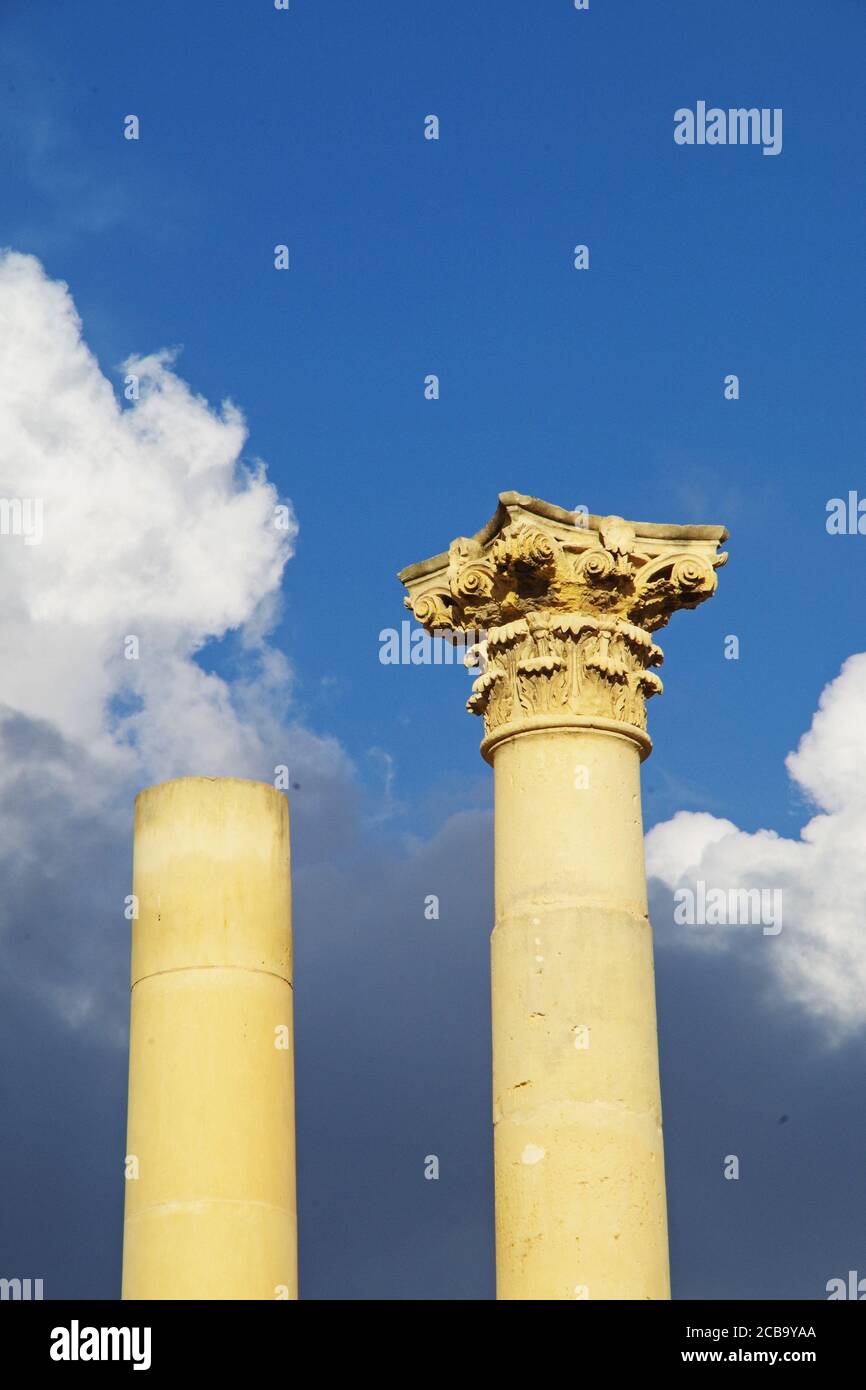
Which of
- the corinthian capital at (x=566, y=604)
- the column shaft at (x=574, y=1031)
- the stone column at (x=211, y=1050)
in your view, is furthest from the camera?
the stone column at (x=211, y=1050)

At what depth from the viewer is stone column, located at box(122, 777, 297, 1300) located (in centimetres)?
3956

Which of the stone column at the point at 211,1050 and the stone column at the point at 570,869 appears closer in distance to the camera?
the stone column at the point at 570,869

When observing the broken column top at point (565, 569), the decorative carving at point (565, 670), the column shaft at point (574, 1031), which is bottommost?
the column shaft at point (574, 1031)

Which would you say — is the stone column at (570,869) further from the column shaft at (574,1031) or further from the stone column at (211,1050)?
the stone column at (211,1050)

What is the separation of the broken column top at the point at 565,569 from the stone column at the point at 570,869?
31mm

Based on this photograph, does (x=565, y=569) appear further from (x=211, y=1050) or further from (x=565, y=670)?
(x=211, y=1050)

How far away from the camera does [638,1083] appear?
36156 mm

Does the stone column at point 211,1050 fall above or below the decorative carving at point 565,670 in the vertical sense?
below

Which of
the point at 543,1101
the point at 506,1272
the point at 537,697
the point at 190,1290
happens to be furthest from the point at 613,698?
the point at 190,1290

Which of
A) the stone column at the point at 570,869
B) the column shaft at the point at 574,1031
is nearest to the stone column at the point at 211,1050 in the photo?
the stone column at the point at 570,869

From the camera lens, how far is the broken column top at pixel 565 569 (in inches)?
1512

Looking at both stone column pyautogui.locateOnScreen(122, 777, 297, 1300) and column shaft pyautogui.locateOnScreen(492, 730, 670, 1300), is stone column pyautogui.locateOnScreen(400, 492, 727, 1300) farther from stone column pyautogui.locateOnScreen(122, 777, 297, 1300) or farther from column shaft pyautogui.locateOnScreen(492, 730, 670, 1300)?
stone column pyautogui.locateOnScreen(122, 777, 297, 1300)
